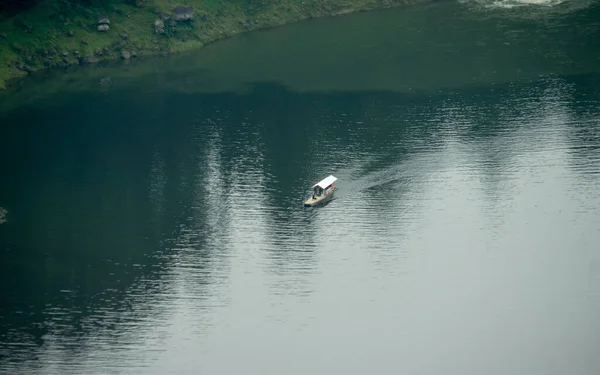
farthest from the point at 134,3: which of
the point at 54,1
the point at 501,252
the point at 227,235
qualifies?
the point at 501,252

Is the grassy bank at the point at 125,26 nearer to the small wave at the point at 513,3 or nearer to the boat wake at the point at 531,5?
the boat wake at the point at 531,5

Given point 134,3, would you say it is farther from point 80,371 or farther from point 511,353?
point 511,353

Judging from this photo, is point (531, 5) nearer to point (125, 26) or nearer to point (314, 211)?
point (125, 26)

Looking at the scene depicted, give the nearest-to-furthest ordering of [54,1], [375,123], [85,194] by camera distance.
Result: [85,194], [375,123], [54,1]

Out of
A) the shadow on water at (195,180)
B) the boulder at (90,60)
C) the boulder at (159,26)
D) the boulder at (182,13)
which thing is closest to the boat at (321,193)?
the shadow on water at (195,180)

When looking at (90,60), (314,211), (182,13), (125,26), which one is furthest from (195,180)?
(182,13)

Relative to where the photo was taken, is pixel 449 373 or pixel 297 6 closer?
pixel 449 373

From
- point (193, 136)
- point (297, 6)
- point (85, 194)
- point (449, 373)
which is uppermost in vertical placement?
point (297, 6)
